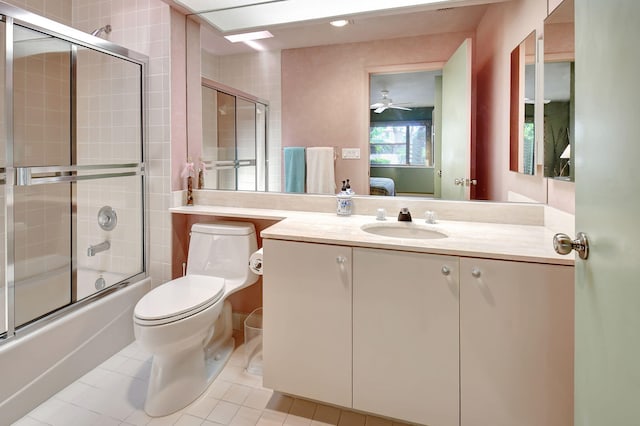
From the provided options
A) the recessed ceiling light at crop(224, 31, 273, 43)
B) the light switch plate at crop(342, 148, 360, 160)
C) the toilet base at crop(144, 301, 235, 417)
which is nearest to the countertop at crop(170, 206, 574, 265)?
the light switch plate at crop(342, 148, 360, 160)

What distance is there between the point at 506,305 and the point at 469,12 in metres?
1.50

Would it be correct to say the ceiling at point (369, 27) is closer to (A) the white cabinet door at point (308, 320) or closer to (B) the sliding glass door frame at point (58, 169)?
(B) the sliding glass door frame at point (58, 169)

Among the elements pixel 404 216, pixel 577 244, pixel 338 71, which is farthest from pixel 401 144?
pixel 577 244

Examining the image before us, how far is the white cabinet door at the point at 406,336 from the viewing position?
131 cm

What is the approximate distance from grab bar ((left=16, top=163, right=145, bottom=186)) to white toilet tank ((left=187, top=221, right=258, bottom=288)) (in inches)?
24.1

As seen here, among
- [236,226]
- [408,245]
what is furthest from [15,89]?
[408,245]

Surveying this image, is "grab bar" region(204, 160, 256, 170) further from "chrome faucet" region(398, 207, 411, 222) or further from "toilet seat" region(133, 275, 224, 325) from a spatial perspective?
"chrome faucet" region(398, 207, 411, 222)

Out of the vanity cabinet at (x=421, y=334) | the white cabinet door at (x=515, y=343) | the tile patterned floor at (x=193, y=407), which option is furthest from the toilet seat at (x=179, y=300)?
the white cabinet door at (x=515, y=343)

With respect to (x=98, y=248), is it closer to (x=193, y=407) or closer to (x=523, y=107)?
(x=193, y=407)

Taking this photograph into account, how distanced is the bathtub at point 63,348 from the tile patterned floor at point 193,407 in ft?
0.22

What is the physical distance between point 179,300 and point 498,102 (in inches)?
72.9

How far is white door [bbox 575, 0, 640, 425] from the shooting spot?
68cm

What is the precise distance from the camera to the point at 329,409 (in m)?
1.65

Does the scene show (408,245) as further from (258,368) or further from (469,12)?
(469,12)
